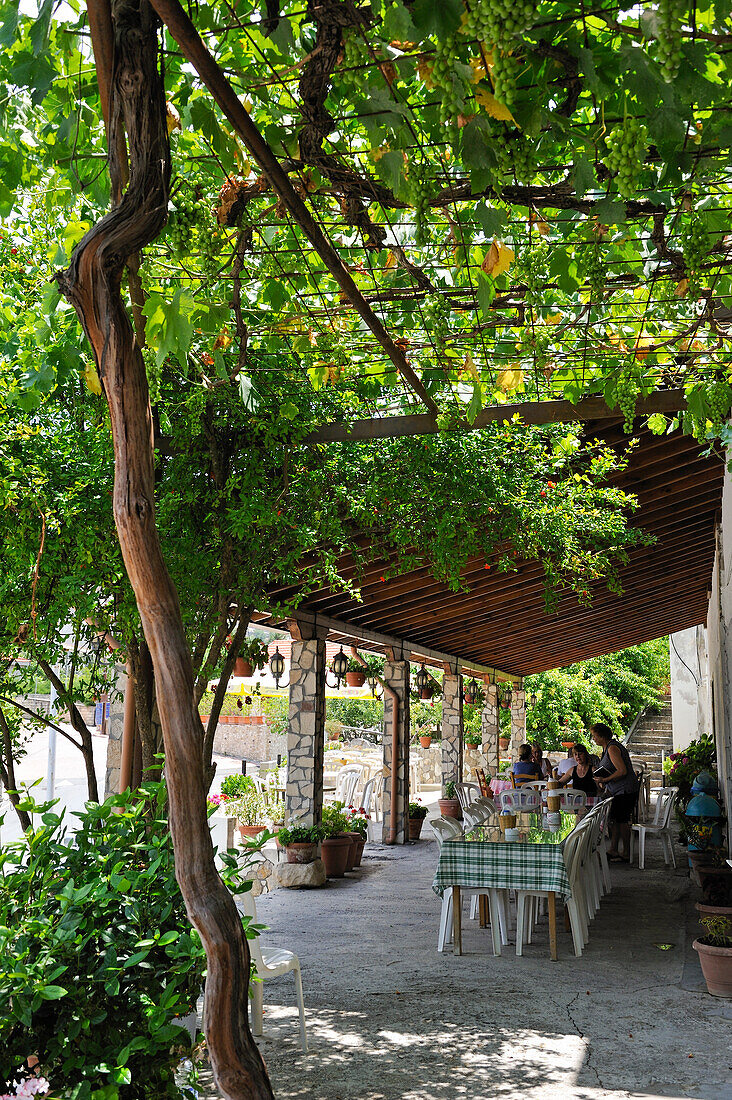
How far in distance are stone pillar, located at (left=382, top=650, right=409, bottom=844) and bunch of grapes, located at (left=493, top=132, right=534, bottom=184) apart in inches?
393

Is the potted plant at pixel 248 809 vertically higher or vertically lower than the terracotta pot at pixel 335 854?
higher

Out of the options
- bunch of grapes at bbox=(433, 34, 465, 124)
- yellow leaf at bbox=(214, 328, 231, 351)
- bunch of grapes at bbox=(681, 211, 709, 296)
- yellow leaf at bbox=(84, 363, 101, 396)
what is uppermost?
yellow leaf at bbox=(214, 328, 231, 351)

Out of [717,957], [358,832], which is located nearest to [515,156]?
[717,957]

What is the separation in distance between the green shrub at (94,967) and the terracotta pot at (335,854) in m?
6.39

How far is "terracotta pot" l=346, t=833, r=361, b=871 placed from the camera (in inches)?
355

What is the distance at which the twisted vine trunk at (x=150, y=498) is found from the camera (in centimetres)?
149

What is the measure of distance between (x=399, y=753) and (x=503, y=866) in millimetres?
5638

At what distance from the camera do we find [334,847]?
8.77m

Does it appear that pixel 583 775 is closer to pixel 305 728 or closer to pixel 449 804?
pixel 449 804

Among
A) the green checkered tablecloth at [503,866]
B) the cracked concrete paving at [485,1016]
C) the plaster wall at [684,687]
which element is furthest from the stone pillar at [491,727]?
the green checkered tablecloth at [503,866]

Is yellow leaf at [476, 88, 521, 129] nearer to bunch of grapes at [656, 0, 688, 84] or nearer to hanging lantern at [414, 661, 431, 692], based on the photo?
bunch of grapes at [656, 0, 688, 84]

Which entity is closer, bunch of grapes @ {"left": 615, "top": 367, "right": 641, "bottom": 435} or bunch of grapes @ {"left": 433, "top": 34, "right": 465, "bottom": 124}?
bunch of grapes @ {"left": 433, "top": 34, "right": 465, "bottom": 124}

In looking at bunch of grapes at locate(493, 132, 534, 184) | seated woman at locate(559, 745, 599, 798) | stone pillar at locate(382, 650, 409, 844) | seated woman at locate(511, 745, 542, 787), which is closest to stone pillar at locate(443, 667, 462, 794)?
seated woman at locate(511, 745, 542, 787)

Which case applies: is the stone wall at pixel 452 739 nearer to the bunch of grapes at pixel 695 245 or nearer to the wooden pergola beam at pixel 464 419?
the wooden pergola beam at pixel 464 419
